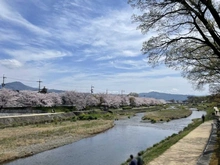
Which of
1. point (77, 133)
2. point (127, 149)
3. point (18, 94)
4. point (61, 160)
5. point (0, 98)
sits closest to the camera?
point (61, 160)

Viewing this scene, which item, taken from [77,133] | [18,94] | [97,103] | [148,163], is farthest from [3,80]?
[148,163]

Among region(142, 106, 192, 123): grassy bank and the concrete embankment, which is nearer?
the concrete embankment

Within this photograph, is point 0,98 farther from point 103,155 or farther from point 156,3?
point 156,3

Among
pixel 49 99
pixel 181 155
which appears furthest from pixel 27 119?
pixel 181 155

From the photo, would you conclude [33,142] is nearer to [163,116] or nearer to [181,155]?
[181,155]

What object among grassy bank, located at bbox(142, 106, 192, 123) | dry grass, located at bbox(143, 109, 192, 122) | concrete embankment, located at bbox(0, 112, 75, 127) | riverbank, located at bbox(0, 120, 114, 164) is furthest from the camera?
dry grass, located at bbox(143, 109, 192, 122)

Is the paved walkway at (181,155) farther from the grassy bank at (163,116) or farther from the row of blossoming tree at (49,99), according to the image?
the row of blossoming tree at (49,99)

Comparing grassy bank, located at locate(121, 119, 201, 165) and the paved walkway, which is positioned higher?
the paved walkway

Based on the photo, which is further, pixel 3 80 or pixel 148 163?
pixel 3 80

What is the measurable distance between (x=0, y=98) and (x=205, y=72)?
172 feet

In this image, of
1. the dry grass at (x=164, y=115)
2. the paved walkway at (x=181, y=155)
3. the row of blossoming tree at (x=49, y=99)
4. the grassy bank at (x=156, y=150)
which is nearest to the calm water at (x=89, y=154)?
the grassy bank at (x=156, y=150)

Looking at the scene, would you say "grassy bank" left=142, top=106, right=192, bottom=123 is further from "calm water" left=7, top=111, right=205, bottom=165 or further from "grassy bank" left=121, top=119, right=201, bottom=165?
"grassy bank" left=121, top=119, right=201, bottom=165

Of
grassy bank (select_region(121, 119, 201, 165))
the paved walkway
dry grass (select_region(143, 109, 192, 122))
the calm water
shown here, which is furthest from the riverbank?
dry grass (select_region(143, 109, 192, 122))

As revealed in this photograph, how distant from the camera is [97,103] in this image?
82312 mm
